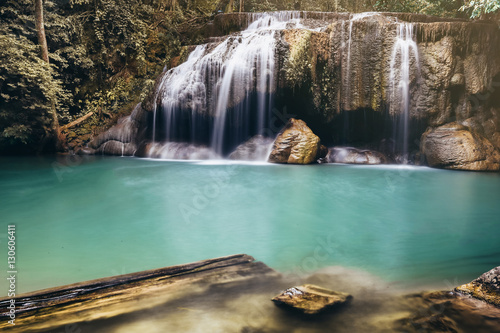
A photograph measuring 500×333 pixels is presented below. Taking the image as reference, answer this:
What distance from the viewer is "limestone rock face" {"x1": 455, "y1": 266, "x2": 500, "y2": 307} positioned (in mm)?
2281

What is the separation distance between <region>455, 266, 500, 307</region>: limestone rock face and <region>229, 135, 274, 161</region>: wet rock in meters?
8.37

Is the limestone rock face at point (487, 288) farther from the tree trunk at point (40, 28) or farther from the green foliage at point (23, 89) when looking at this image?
the tree trunk at point (40, 28)

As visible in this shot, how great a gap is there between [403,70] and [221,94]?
5.78m

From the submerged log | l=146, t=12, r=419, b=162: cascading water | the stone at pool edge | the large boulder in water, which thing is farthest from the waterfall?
the stone at pool edge

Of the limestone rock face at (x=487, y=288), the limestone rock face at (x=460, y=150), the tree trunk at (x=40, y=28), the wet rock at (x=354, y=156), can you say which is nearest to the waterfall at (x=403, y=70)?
the limestone rock face at (x=460, y=150)

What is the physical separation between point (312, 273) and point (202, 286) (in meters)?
0.97

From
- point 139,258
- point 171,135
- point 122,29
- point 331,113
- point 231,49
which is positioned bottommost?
point 139,258

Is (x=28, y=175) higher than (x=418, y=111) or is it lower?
lower

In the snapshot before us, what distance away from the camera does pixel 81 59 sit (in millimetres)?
13375

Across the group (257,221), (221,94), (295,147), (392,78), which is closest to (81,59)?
(221,94)

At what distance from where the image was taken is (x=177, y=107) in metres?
11.7

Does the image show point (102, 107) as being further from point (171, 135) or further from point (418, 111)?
point (418, 111)

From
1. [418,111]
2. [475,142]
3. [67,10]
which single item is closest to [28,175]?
[67,10]

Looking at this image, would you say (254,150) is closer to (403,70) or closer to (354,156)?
(354,156)
